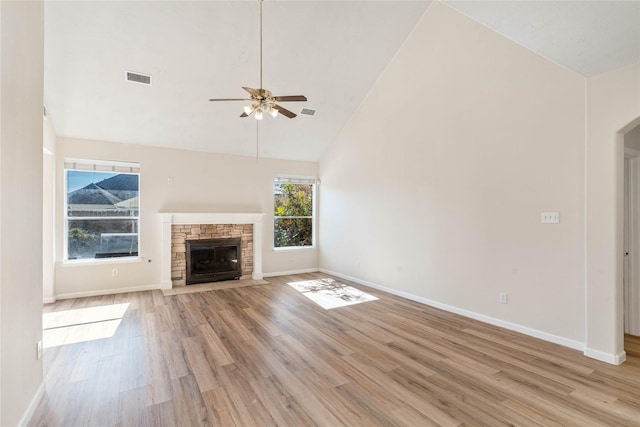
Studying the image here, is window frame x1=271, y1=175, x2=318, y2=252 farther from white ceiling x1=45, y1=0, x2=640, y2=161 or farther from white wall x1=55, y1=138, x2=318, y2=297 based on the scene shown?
white ceiling x1=45, y1=0, x2=640, y2=161

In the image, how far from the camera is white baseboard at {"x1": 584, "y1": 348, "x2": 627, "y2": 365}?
283 cm

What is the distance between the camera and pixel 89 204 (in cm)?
529

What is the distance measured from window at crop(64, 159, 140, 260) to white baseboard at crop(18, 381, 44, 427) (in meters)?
3.57

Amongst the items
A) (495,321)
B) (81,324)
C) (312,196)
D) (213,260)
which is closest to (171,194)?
(213,260)

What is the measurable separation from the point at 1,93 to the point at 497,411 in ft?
12.3

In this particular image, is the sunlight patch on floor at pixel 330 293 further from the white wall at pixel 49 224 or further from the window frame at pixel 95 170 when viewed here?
the white wall at pixel 49 224

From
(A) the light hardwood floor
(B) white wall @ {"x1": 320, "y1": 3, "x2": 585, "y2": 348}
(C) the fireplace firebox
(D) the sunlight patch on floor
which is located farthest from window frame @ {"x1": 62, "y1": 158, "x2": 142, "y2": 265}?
(B) white wall @ {"x1": 320, "y1": 3, "x2": 585, "y2": 348}

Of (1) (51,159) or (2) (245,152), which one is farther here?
(2) (245,152)

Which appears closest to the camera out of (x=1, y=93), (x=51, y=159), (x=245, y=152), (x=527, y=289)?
(x=1, y=93)

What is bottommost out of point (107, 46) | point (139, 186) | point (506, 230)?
point (506, 230)

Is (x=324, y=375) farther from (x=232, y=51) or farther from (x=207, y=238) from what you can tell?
(x=207, y=238)

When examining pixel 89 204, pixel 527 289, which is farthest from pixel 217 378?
pixel 89 204

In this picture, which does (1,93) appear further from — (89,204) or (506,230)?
(506,230)

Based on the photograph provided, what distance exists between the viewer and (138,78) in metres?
4.27
